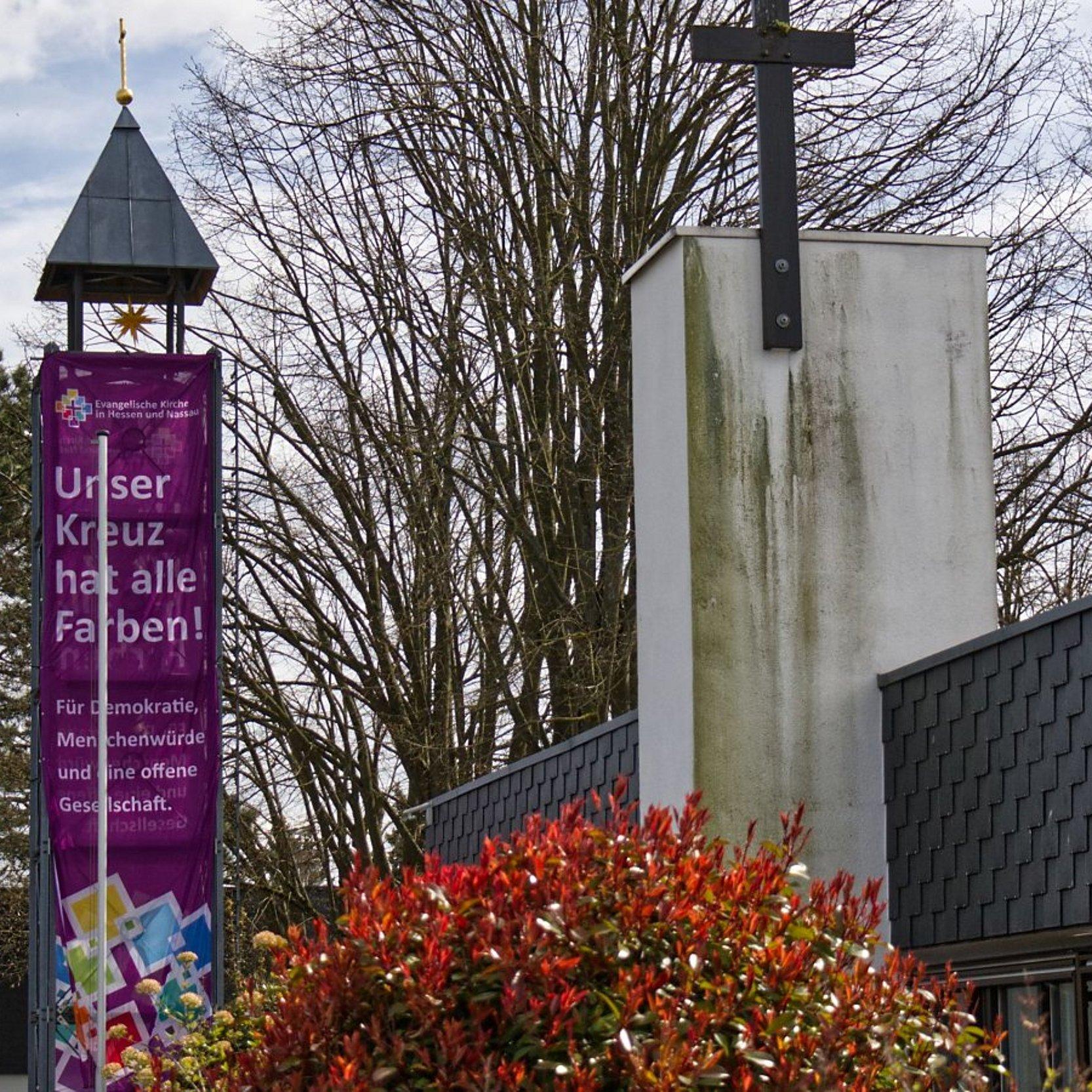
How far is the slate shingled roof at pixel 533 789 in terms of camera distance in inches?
379

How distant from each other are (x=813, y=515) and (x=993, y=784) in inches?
60.1

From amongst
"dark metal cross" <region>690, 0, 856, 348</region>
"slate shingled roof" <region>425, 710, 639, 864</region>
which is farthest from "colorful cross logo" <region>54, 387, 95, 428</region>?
"dark metal cross" <region>690, 0, 856, 348</region>

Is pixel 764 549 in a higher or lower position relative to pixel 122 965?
higher

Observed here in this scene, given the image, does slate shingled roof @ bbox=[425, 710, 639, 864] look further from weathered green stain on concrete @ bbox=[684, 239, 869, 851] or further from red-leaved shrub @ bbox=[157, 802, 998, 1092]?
red-leaved shrub @ bbox=[157, 802, 998, 1092]

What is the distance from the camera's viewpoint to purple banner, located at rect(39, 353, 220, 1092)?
56.5 feet

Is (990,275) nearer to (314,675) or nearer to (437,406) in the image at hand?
(437,406)

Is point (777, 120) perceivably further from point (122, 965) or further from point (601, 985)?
point (122, 965)

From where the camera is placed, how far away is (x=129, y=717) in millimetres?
17484

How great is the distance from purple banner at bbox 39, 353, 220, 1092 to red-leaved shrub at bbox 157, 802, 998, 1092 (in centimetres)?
1253

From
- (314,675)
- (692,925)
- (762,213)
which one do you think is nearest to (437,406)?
(314,675)

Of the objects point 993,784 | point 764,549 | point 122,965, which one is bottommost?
point 122,965

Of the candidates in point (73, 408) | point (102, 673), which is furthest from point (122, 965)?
point (73, 408)

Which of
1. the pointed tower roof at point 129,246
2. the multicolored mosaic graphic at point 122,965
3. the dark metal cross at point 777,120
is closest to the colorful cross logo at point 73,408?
the pointed tower roof at point 129,246

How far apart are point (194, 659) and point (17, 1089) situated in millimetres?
28119
